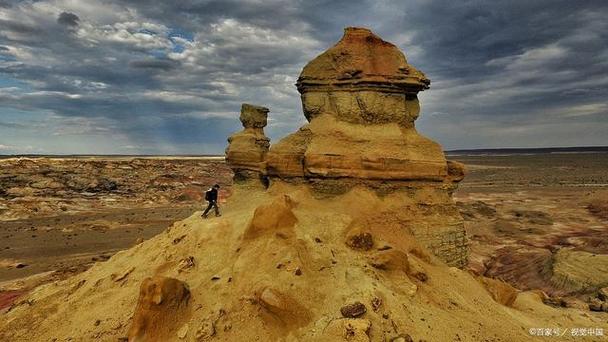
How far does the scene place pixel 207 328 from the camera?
8.84 metres

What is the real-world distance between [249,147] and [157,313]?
1140 centimetres

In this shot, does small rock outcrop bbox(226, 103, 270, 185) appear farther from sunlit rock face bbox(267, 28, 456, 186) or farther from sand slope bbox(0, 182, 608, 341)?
sand slope bbox(0, 182, 608, 341)

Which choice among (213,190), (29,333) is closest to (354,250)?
(213,190)

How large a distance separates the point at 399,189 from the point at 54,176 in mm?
47880

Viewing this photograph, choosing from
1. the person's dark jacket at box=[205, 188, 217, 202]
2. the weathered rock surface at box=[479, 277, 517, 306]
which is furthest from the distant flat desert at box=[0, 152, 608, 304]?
the person's dark jacket at box=[205, 188, 217, 202]

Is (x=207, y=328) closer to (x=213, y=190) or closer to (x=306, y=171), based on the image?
(x=306, y=171)

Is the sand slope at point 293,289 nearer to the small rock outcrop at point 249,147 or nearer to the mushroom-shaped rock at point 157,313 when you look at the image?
the mushroom-shaped rock at point 157,313

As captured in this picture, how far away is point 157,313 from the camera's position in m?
9.15

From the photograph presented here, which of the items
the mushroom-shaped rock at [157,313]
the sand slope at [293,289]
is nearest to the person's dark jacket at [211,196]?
the sand slope at [293,289]

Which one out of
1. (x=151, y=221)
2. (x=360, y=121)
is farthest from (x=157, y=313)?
(x=151, y=221)

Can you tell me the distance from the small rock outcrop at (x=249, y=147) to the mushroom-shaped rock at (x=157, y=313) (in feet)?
31.3

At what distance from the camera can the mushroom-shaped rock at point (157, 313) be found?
9.08 m

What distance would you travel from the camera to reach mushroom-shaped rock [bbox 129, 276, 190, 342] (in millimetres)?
9078

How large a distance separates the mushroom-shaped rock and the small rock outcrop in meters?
9.55
